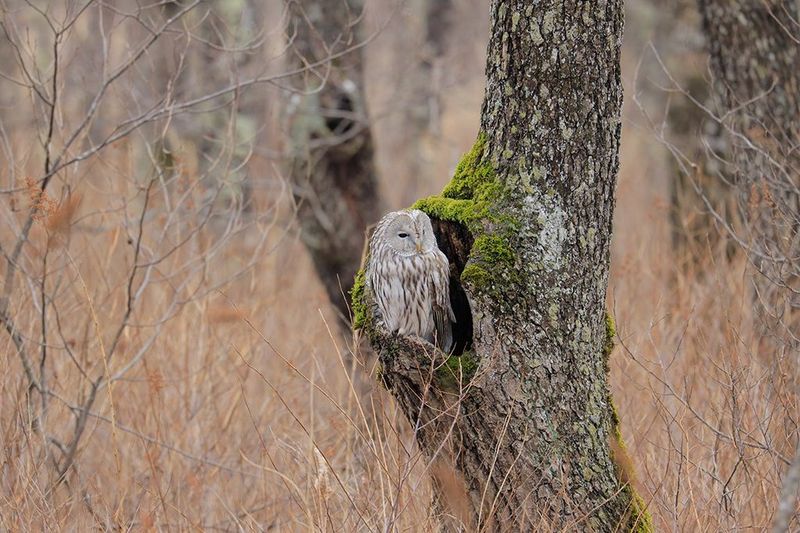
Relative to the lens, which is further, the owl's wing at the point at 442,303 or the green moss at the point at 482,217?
the owl's wing at the point at 442,303

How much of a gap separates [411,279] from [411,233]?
7.1 inches

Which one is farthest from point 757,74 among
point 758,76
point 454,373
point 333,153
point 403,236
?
point 454,373

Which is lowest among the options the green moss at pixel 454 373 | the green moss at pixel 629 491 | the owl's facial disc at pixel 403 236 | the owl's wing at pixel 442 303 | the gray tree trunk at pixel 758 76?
the green moss at pixel 629 491

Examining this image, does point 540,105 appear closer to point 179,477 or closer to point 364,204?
point 179,477

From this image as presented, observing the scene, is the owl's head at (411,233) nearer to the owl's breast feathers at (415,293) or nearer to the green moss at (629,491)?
the owl's breast feathers at (415,293)

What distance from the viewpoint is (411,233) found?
11.3 ft

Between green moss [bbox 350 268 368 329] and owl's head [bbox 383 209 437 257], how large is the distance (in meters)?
0.17

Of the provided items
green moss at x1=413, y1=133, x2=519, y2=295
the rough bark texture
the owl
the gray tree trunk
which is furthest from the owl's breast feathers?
the rough bark texture

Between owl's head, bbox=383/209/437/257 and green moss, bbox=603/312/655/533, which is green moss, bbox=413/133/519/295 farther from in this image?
green moss, bbox=603/312/655/533

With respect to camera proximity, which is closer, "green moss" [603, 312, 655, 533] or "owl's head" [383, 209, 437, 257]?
"green moss" [603, 312, 655, 533]

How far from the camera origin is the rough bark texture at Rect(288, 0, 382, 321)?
6.16 metres

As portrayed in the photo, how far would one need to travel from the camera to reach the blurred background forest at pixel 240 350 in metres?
3.46

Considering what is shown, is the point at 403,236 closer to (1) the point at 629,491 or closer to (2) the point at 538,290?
(2) the point at 538,290

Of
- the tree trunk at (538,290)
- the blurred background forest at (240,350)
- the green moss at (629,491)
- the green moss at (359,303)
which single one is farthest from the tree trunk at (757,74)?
the green moss at (359,303)
